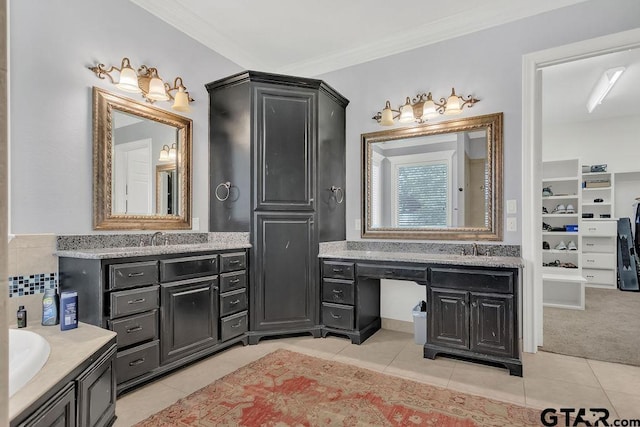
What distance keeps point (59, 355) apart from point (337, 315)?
7.16 feet

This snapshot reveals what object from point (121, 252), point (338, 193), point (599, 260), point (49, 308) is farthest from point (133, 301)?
point (599, 260)

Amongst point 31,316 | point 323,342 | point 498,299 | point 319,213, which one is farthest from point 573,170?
point 31,316

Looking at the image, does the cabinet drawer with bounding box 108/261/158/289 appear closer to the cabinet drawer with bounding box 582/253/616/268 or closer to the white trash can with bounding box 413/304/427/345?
the white trash can with bounding box 413/304/427/345

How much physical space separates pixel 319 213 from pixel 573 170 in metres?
4.50

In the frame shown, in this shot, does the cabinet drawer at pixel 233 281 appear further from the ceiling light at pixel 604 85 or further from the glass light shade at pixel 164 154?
the ceiling light at pixel 604 85

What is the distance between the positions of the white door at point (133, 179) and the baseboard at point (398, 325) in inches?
100

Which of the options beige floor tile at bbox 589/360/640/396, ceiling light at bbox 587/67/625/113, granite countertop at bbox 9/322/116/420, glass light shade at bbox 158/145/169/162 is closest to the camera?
granite countertop at bbox 9/322/116/420

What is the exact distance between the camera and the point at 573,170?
17.6 feet

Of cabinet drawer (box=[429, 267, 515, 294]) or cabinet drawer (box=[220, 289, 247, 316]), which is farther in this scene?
cabinet drawer (box=[220, 289, 247, 316])

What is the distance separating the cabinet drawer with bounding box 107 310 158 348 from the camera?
217 cm

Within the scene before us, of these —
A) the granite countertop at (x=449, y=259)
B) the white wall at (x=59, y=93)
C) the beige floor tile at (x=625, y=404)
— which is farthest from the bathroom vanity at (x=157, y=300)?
the beige floor tile at (x=625, y=404)

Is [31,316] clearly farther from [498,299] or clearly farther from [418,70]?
[418,70]

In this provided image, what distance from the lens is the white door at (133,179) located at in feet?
8.89

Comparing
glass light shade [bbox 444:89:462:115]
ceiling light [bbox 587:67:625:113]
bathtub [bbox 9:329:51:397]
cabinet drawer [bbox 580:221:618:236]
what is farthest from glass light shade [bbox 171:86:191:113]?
cabinet drawer [bbox 580:221:618:236]
